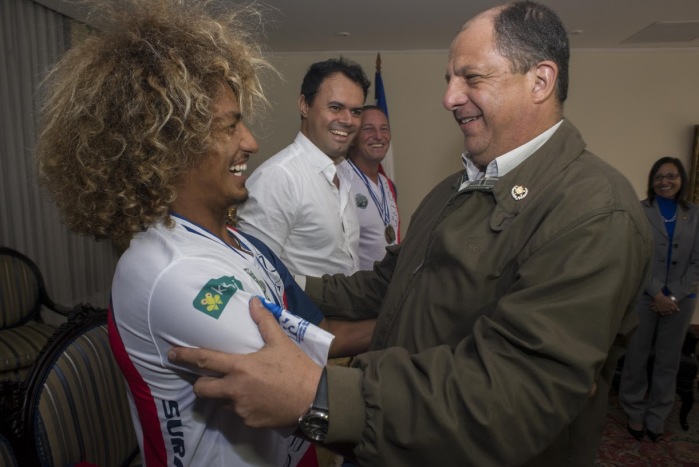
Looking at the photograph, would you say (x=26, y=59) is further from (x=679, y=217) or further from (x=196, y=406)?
(x=679, y=217)

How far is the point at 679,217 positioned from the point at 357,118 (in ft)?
8.70

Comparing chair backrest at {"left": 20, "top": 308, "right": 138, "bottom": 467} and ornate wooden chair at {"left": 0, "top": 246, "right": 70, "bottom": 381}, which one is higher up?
chair backrest at {"left": 20, "top": 308, "right": 138, "bottom": 467}

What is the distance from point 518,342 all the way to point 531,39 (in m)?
0.73

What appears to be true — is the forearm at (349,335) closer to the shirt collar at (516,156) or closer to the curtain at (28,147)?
the shirt collar at (516,156)

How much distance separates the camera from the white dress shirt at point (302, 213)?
85.7 inches

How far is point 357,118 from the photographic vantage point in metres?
2.77

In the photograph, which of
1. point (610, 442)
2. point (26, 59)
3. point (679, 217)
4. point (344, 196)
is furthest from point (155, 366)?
point (26, 59)

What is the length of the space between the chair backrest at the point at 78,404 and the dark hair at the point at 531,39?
1420 millimetres

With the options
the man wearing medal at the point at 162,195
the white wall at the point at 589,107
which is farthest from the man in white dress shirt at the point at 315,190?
the white wall at the point at 589,107

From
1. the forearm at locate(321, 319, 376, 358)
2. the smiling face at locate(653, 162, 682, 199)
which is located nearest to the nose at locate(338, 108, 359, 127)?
the forearm at locate(321, 319, 376, 358)

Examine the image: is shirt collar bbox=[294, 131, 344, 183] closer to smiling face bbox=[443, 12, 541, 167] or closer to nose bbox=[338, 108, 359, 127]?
nose bbox=[338, 108, 359, 127]

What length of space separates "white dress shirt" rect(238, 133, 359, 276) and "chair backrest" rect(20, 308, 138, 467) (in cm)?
76

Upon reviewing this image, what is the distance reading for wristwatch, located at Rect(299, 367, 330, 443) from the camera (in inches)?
32.9

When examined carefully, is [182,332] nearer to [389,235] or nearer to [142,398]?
[142,398]
